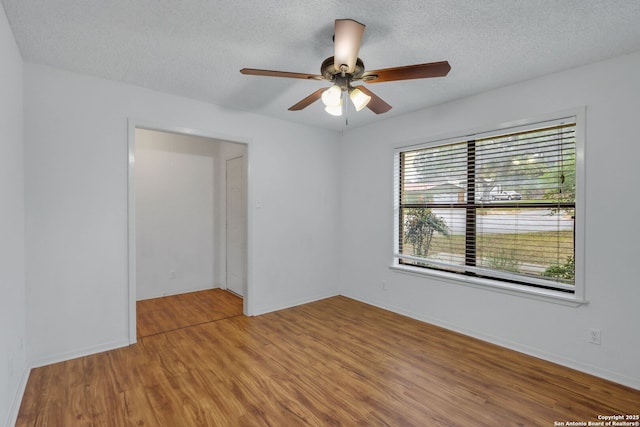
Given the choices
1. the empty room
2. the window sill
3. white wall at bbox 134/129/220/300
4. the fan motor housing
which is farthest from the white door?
the fan motor housing

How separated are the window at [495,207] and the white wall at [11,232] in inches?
140

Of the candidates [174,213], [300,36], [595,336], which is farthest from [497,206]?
[174,213]

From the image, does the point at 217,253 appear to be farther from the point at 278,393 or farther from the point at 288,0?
the point at 288,0

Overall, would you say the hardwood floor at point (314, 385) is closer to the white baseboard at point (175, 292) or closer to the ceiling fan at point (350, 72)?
the white baseboard at point (175, 292)

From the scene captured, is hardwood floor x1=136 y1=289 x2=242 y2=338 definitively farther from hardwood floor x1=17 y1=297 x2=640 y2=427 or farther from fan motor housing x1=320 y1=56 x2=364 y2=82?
fan motor housing x1=320 y1=56 x2=364 y2=82

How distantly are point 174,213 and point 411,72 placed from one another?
13.3 ft

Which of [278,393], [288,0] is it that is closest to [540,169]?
[288,0]

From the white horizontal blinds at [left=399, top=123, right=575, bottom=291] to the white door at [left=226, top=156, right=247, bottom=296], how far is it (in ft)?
7.51

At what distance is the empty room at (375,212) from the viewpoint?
2.00 metres

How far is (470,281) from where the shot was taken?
3270mm

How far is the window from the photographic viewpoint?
2.75 m

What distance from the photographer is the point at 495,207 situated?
3.16m

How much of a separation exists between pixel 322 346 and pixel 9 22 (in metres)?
3.31

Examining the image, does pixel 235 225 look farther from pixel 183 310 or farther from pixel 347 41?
pixel 347 41
